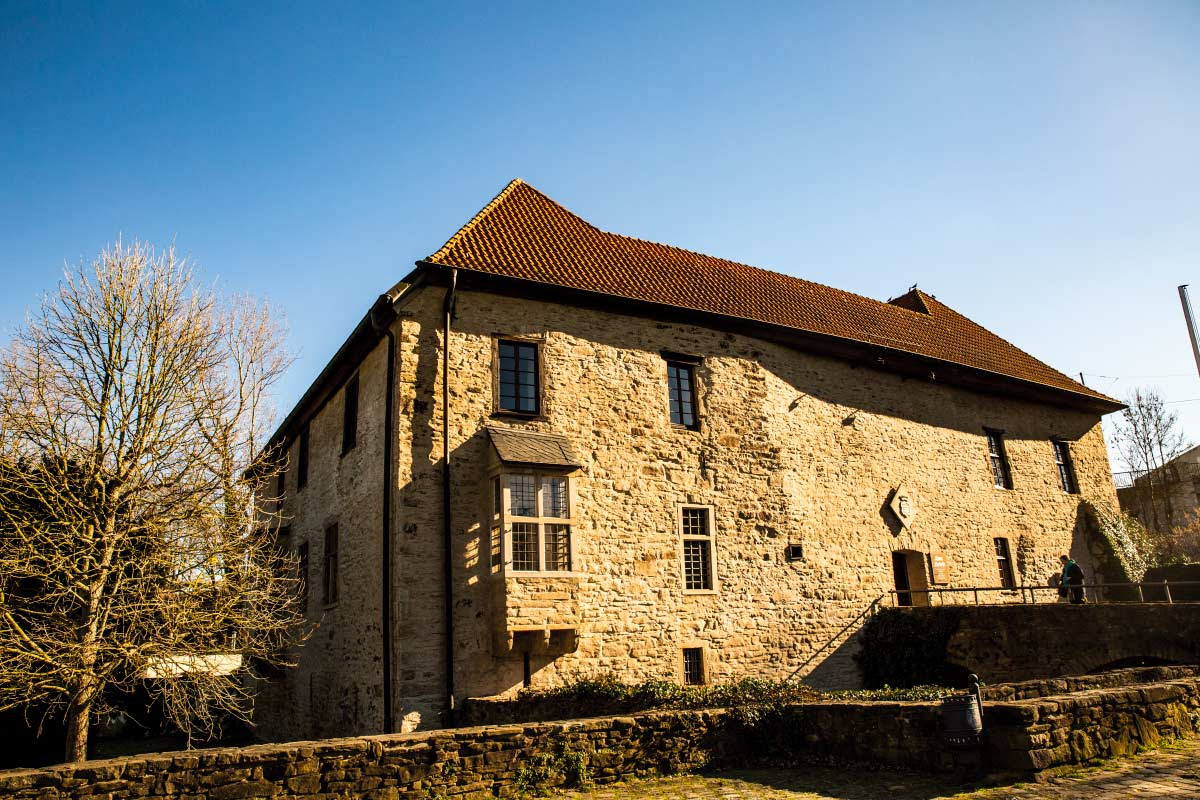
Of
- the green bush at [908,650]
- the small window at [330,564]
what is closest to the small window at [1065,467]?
the green bush at [908,650]

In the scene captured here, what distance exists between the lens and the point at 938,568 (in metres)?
18.5

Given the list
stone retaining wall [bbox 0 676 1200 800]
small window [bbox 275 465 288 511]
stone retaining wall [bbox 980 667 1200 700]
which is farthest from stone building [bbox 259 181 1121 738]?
stone retaining wall [bbox 980 667 1200 700]

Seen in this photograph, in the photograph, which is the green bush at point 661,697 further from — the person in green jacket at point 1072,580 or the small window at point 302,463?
the person in green jacket at point 1072,580

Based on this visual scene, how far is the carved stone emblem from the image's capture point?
18.2 meters

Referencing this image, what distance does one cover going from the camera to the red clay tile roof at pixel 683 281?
14.8 m

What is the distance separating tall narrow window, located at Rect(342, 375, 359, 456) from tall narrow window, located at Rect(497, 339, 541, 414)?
3452mm

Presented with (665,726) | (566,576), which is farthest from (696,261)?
(665,726)

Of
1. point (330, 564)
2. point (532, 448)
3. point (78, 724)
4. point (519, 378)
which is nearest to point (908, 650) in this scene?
point (532, 448)

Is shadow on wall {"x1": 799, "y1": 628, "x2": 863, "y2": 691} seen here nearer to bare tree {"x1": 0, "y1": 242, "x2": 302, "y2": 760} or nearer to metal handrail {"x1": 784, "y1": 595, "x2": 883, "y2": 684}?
metal handrail {"x1": 784, "y1": 595, "x2": 883, "y2": 684}

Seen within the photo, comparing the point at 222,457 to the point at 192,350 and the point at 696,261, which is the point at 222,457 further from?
the point at 696,261

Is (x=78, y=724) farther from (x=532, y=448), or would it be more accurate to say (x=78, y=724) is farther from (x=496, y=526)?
(x=532, y=448)

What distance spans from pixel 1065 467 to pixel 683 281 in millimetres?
14359

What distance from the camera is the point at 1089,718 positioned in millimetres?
7754

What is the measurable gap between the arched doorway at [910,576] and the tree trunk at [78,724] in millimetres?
15960
